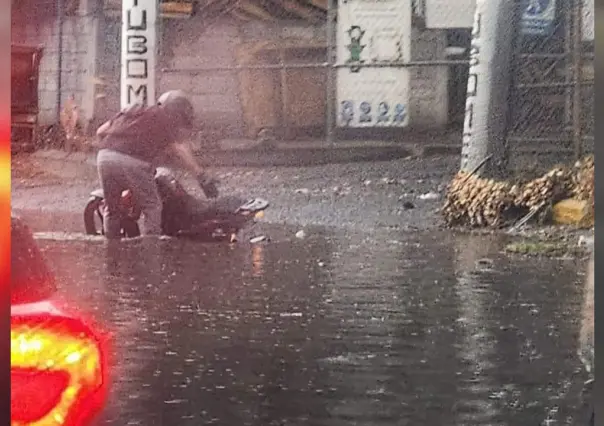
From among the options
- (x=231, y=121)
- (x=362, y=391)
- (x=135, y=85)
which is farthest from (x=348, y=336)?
(x=135, y=85)

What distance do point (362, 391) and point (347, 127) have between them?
0.34 meters

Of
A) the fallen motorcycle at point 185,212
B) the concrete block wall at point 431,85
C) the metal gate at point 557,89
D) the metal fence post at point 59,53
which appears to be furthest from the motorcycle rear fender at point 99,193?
the metal gate at point 557,89

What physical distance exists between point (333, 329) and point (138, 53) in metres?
0.45

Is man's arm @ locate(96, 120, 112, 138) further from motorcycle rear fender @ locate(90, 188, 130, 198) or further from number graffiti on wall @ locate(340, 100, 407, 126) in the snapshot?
number graffiti on wall @ locate(340, 100, 407, 126)

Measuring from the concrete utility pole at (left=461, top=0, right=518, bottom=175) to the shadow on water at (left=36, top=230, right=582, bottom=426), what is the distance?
12cm

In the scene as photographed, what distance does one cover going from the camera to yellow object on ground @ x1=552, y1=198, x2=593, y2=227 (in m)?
1.10

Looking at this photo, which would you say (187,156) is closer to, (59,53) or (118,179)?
(118,179)

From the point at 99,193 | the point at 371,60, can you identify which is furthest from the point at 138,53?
the point at 371,60

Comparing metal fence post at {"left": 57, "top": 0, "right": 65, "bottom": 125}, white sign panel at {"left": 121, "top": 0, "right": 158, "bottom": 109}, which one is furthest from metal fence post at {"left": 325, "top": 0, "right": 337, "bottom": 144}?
metal fence post at {"left": 57, "top": 0, "right": 65, "bottom": 125}

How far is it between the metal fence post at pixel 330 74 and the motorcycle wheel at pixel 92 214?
319mm

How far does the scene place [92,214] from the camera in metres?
1.12

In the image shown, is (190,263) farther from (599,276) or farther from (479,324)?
(599,276)

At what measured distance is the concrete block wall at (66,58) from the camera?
112 cm

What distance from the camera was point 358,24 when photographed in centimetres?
112
